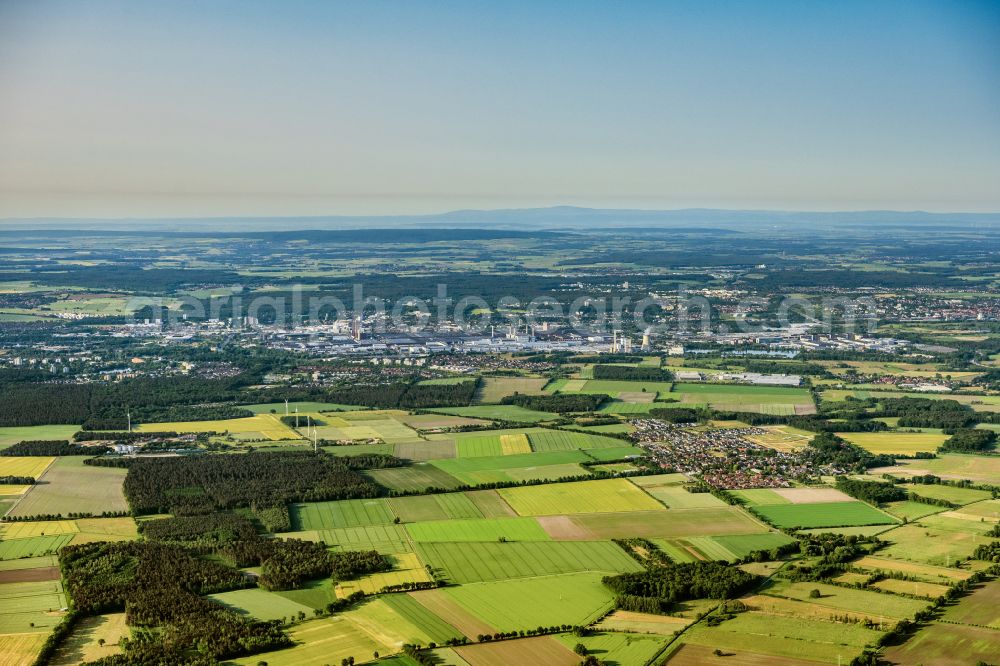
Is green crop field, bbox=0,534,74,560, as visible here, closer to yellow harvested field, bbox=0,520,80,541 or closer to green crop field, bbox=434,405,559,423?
yellow harvested field, bbox=0,520,80,541

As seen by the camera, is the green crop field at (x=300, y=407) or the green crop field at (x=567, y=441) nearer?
the green crop field at (x=567, y=441)

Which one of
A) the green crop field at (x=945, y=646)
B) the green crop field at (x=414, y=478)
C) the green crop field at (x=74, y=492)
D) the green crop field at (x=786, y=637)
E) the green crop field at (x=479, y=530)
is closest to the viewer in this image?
the green crop field at (x=945, y=646)

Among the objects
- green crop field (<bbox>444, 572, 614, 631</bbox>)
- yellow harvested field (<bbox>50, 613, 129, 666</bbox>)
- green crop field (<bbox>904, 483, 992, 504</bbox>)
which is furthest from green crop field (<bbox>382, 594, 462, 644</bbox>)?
green crop field (<bbox>904, 483, 992, 504</bbox>)

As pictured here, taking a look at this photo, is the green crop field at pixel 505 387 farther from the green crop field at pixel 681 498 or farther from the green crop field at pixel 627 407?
the green crop field at pixel 681 498

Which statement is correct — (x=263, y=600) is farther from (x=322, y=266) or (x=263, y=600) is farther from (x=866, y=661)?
(x=322, y=266)

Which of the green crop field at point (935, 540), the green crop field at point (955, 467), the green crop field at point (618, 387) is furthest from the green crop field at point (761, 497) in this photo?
the green crop field at point (618, 387)

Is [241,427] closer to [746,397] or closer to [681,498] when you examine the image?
[681,498]

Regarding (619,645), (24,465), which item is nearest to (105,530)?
(24,465)

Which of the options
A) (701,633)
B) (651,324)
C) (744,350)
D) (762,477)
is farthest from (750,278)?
(701,633)

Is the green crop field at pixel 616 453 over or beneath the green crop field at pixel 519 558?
beneath
